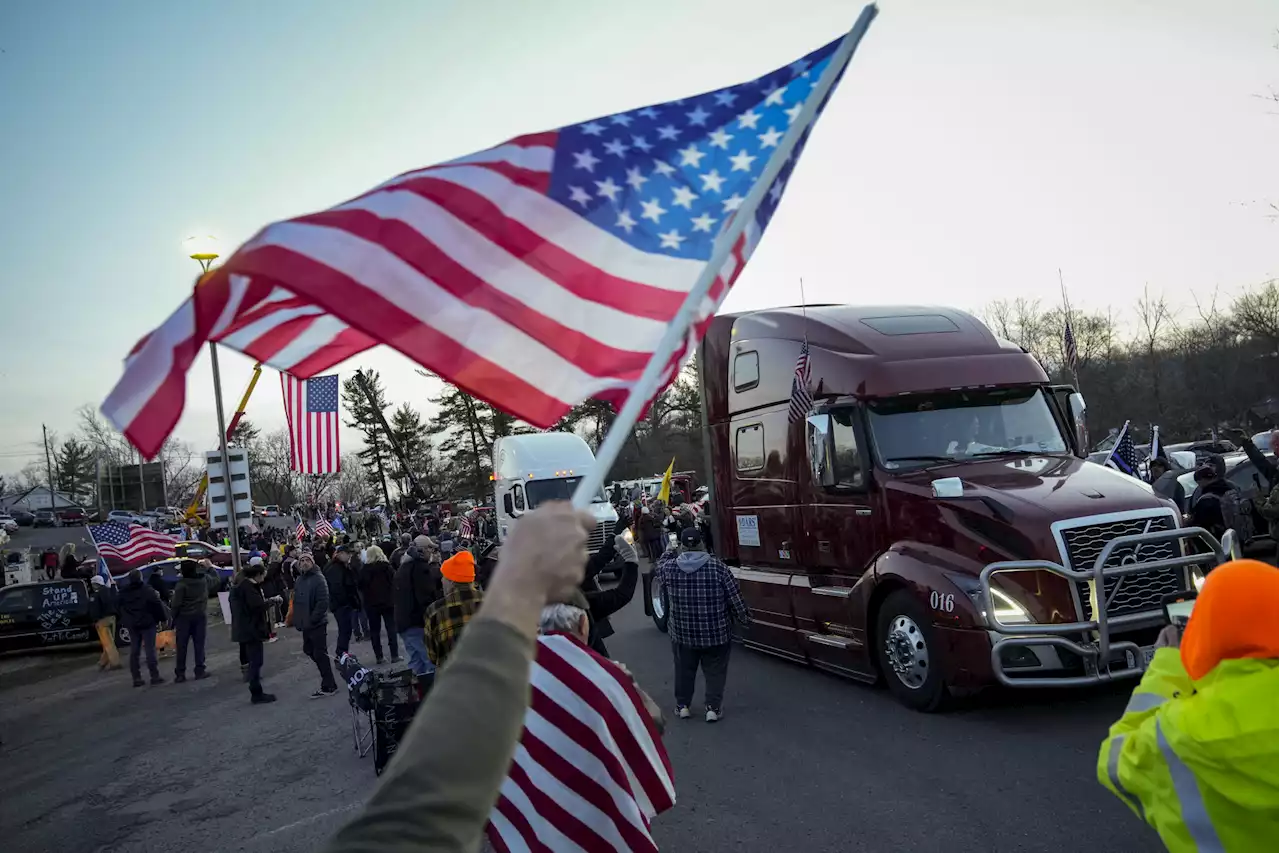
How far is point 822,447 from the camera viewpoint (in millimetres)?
8719

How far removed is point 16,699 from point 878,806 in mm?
14319

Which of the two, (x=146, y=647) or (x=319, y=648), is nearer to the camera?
(x=319, y=648)

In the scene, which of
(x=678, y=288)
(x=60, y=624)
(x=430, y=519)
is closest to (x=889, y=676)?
(x=678, y=288)

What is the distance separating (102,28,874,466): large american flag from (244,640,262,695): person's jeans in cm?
958

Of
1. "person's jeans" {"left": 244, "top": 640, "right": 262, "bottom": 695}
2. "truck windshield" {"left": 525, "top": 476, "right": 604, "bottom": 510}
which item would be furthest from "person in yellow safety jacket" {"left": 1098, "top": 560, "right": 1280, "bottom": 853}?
"truck windshield" {"left": 525, "top": 476, "right": 604, "bottom": 510}

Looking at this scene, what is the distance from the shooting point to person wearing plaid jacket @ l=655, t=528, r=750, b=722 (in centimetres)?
845

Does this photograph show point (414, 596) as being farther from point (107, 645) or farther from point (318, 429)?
point (107, 645)

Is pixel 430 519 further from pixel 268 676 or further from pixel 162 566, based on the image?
pixel 268 676

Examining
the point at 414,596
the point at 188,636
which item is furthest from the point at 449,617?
the point at 188,636

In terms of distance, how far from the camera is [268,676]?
14.3 metres

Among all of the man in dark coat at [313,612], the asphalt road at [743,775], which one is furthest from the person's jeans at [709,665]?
the man in dark coat at [313,612]

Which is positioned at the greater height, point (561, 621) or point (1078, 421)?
point (1078, 421)

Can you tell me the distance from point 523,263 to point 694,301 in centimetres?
100

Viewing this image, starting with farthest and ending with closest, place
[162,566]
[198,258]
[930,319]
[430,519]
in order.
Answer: [430,519] < [162,566] < [198,258] < [930,319]
